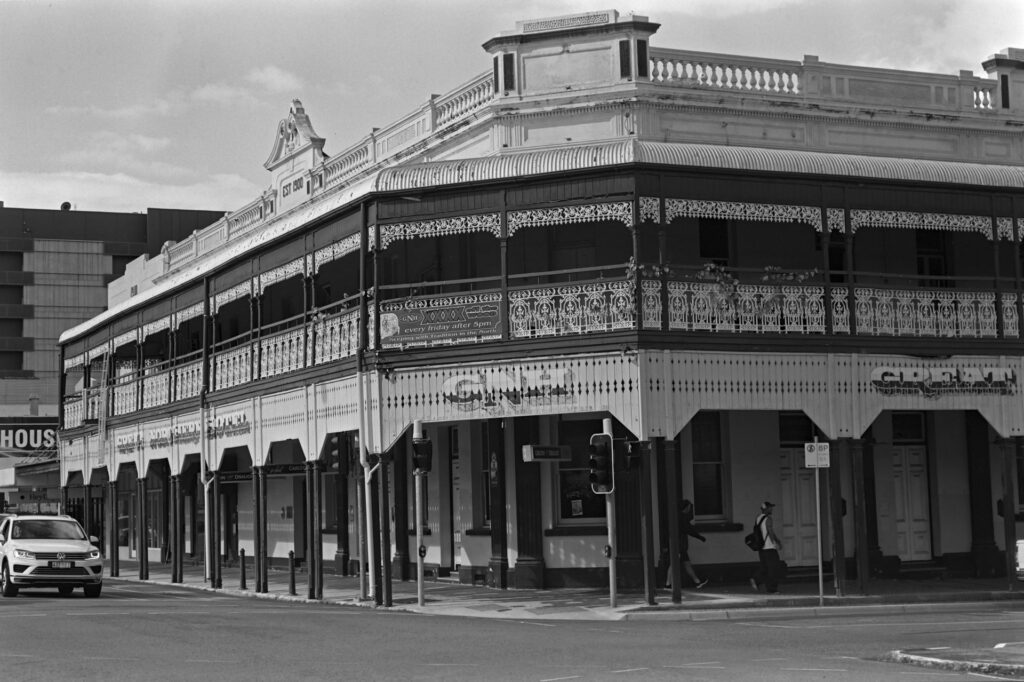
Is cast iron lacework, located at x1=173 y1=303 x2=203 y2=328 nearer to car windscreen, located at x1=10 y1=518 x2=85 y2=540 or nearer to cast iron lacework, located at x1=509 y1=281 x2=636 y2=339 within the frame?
car windscreen, located at x1=10 y1=518 x2=85 y2=540

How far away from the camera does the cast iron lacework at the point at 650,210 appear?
900 inches

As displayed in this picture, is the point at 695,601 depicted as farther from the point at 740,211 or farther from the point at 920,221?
the point at 920,221

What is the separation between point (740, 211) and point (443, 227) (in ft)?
16.5

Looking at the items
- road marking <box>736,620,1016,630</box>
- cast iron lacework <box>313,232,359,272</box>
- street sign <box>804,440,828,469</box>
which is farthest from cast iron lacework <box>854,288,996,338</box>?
cast iron lacework <box>313,232,359,272</box>

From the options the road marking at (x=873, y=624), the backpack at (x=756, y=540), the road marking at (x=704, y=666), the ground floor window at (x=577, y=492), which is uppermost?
the ground floor window at (x=577, y=492)

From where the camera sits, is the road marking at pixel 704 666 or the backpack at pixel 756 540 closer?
the road marking at pixel 704 666

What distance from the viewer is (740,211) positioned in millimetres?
23453

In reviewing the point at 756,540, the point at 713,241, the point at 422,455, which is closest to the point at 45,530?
the point at 422,455

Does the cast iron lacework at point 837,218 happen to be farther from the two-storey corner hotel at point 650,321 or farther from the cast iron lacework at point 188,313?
the cast iron lacework at point 188,313

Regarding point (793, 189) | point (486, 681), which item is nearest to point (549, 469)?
point (793, 189)

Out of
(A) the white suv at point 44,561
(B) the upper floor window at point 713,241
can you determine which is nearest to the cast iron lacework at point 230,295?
(A) the white suv at point 44,561

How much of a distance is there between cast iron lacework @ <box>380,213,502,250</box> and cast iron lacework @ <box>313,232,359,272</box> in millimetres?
871

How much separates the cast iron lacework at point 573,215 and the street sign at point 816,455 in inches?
182

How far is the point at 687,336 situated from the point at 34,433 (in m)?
55.1
